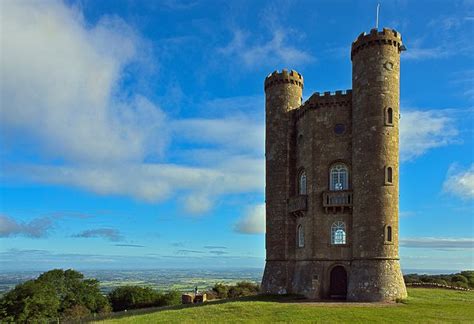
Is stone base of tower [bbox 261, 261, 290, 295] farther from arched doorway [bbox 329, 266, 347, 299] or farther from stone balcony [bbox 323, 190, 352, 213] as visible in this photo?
stone balcony [bbox 323, 190, 352, 213]

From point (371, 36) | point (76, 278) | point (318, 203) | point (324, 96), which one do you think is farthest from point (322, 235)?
point (76, 278)

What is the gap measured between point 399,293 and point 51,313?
35929 millimetres

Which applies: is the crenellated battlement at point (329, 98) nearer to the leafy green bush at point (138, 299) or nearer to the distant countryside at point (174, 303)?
the distant countryside at point (174, 303)

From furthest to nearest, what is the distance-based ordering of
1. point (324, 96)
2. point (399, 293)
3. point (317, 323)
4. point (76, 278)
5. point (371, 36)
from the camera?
point (76, 278), point (324, 96), point (371, 36), point (399, 293), point (317, 323)

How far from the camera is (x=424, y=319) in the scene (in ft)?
80.7

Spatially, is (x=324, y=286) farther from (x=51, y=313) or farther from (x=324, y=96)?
(x=51, y=313)

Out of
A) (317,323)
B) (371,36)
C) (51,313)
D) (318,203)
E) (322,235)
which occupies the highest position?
(371,36)

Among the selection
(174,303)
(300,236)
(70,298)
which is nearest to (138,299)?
(174,303)

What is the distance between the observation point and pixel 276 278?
131 ft

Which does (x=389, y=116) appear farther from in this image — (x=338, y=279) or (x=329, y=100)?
(x=338, y=279)

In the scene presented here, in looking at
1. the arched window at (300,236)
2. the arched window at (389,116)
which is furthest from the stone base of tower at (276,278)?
Answer: the arched window at (389,116)

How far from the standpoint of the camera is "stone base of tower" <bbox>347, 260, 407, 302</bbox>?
31641 millimetres

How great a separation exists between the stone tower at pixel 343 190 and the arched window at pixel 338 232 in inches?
2.9

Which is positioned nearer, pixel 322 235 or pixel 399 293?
pixel 399 293
